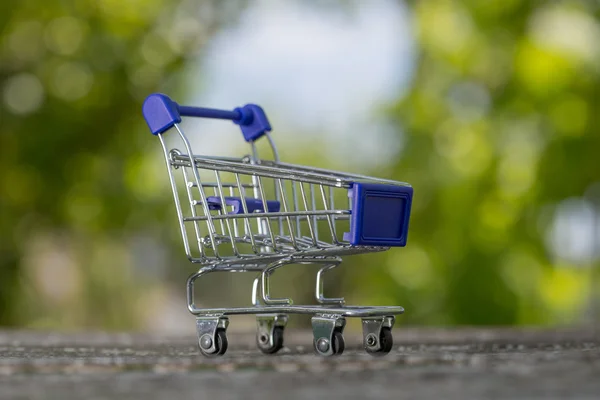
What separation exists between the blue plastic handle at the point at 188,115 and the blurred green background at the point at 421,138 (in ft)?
21.3

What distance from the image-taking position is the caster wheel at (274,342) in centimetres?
444

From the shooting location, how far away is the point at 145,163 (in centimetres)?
1182

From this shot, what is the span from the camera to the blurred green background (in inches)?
434

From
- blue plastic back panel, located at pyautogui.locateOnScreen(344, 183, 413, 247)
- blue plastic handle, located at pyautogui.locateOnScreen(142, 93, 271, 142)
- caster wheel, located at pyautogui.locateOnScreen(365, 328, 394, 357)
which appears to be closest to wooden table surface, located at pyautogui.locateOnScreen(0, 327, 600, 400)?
caster wheel, located at pyautogui.locateOnScreen(365, 328, 394, 357)

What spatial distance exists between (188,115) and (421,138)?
24.3 feet

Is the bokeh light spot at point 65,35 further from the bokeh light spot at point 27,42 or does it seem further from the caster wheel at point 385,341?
the caster wheel at point 385,341

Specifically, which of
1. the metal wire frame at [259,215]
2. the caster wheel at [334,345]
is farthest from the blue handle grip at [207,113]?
the caster wheel at [334,345]

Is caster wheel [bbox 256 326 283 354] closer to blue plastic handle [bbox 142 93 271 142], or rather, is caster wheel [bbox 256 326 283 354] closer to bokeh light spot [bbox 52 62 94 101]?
blue plastic handle [bbox 142 93 271 142]

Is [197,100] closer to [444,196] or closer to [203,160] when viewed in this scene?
[444,196]

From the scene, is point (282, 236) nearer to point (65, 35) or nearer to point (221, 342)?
point (221, 342)

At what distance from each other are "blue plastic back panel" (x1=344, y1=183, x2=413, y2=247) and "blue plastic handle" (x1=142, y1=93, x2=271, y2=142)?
93 centimetres

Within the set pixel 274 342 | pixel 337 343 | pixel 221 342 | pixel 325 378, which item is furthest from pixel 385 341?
pixel 325 378

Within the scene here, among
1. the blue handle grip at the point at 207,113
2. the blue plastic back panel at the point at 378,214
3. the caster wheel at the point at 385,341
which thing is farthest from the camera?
the blue handle grip at the point at 207,113

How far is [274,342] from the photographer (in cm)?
445
